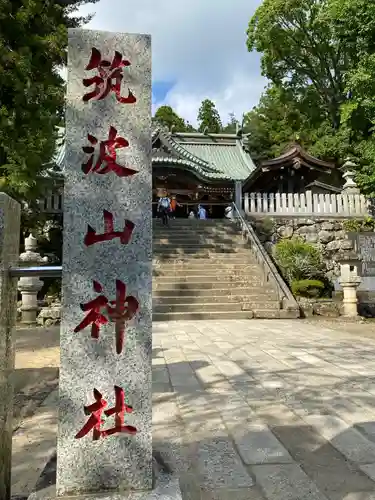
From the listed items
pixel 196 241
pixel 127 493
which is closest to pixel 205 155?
pixel 196 241

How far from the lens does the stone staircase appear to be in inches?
384

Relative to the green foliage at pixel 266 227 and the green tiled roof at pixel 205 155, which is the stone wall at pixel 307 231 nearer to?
the green foliage at pixel 266 227

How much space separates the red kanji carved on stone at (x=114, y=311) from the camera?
1527mm

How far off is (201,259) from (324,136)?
1433 centimetres

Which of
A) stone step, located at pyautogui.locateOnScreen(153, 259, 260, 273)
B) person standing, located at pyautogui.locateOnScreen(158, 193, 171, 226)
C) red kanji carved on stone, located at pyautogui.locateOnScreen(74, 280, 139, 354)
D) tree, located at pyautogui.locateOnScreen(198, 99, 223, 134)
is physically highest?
tree, located at pyautogui.locateOnScreen(198, 99, 223, 134)

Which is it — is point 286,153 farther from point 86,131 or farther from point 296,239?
point 86,131

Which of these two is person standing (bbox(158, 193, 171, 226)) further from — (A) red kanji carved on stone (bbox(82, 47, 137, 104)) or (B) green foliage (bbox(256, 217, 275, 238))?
(A) red kanji carved on stone (bbox(82, 47, 137, 104))

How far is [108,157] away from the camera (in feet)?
5.32

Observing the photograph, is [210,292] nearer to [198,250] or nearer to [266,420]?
[198,250]

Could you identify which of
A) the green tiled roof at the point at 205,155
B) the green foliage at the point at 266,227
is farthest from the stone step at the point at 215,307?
the green tiled roof at the point at 205,155

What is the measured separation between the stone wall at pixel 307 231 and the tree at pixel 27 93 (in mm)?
8617

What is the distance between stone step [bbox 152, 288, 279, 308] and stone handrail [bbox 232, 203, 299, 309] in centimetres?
25

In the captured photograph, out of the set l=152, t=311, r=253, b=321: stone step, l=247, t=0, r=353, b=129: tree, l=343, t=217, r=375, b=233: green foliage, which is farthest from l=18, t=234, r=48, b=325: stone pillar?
l=247, t=0, r=353, b=129: tree

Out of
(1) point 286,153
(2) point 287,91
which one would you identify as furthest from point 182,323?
(2) point 287,91
